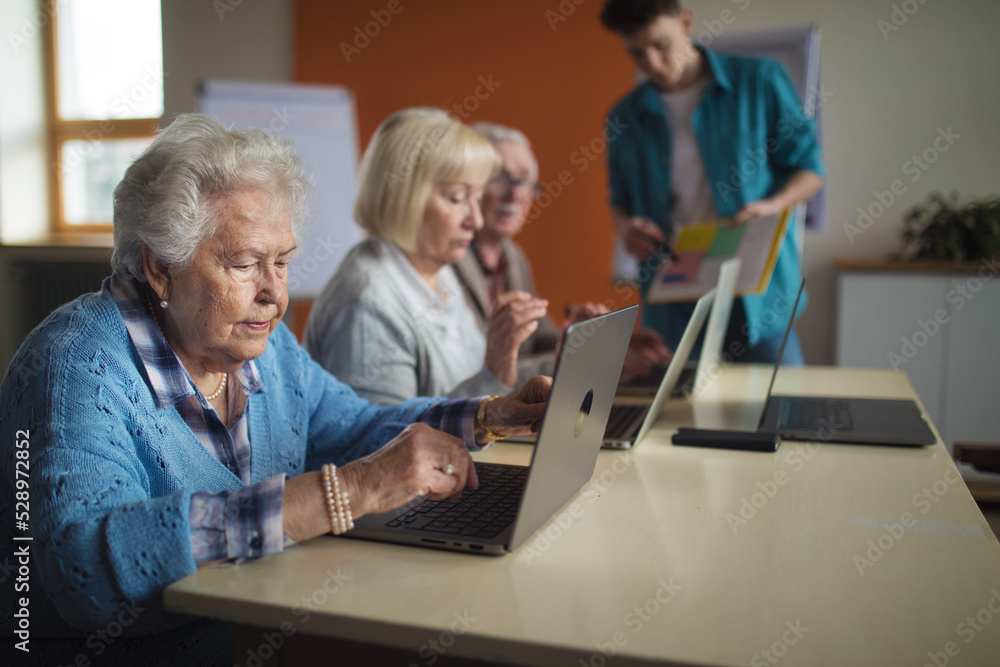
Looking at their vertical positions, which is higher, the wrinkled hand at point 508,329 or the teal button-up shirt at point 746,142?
the teal button-up shirt at point 746,142

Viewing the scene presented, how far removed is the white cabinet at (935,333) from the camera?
3252mm

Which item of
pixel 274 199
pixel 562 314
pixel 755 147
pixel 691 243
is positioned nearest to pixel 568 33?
pixel 562 314

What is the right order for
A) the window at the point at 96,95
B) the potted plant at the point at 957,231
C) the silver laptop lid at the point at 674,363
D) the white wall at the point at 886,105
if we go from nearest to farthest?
the silver laptop lid at the point at 674,363, the potted plant at the point at 957,231, the white wall at the point at 886,105, the window at the point at 96,95

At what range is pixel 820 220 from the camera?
3320 millimetres

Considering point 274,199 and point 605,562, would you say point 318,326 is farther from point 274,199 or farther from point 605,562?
point 605,562

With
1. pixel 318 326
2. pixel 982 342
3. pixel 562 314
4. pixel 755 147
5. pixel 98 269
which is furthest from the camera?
pixel 98 269

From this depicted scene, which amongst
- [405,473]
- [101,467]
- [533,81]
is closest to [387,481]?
[405,473]

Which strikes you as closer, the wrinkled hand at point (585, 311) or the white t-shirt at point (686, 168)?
the wrinkled hand at point (585, 311)

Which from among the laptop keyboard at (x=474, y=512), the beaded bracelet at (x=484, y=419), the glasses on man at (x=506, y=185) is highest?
the glasses on man at (x=506, y=185)

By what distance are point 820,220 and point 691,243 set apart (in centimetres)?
138

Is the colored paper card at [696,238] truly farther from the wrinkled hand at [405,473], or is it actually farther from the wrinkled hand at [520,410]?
the wrinkled hand at [405,473]

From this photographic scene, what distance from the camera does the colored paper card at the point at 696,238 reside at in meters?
2.19

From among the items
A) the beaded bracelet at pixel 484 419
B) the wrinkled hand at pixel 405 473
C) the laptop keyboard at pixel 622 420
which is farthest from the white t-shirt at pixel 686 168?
the wrinkled hand at pixel 405 473

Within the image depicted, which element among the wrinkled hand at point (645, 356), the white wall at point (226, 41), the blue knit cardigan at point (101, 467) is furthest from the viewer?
the white wall at point (226, 41)
